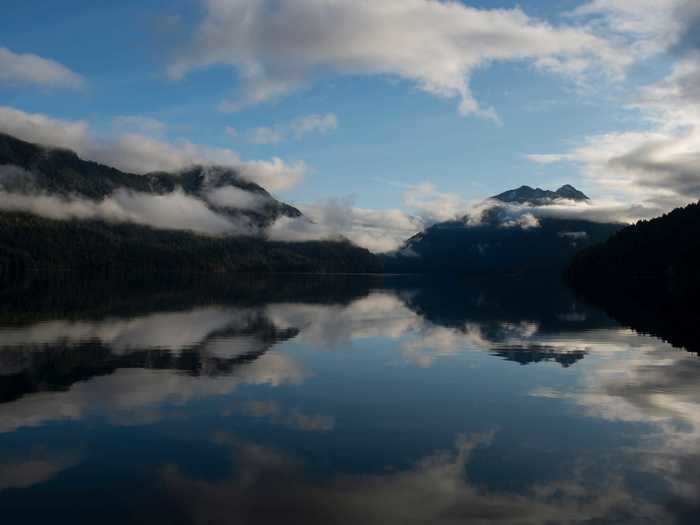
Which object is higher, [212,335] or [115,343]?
[212,335]

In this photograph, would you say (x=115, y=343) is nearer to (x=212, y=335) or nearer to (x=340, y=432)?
(x=212, y=335)

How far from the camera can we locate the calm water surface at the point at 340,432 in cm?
2300

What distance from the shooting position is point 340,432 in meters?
32.9

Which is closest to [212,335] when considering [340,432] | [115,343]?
[115,343]

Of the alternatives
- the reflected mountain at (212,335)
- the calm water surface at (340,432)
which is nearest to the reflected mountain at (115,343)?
the reflected mountain at (212,335)

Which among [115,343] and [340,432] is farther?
[115,343]

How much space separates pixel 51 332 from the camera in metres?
69.9

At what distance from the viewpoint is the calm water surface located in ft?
75.5

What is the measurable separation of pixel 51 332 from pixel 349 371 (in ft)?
130

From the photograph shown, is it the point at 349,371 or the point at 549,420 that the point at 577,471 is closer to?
the point at 549,420

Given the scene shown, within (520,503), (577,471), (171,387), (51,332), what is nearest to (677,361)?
(577,471)

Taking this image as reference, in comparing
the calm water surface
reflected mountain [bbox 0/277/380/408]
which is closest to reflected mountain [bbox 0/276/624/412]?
reflected mountain [bbox 0/277/380/408]

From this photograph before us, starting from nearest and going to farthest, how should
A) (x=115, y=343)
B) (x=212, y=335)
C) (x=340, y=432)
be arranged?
1. (x=340, y=432)
2. (x=115, y=343)
3. (x=212, y=335)

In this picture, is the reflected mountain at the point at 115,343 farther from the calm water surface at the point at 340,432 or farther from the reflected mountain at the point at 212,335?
the calm water surface at the point at 340,432
